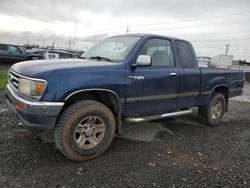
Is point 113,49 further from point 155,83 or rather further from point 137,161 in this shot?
point 137,161

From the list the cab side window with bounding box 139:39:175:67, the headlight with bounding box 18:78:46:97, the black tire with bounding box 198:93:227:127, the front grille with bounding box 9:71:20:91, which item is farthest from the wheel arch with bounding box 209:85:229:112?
the front grille with bounding box 9:71:20:91

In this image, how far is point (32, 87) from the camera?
3.68m

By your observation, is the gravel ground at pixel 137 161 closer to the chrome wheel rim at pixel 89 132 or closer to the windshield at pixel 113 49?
the chrome wheel rim at pixel 89 132

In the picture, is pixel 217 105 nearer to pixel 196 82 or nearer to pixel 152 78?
pixel 196 82

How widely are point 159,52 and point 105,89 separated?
5.24 ft

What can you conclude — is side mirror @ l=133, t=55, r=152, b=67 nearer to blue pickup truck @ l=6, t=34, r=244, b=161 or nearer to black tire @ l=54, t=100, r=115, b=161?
blue pickup truck @ l=6, t=34, r=244, b=161

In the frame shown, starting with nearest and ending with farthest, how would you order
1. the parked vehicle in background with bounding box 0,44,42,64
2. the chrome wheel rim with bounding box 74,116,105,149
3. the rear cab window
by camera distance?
1. the chrome wheel rim with bounding box 74,116,105,149
2. the rear cab window
3. the parked vehicle in background with bounding box 0,44,42,64

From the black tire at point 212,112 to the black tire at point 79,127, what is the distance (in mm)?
3024

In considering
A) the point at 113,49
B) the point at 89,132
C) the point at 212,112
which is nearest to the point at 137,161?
the point at 89,132

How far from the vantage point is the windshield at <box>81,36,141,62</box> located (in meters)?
4.73

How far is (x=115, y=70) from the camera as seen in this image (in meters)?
4.27

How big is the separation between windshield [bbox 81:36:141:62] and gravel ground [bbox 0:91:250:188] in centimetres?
153

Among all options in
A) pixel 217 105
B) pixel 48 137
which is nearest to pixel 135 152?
pixel 48 137

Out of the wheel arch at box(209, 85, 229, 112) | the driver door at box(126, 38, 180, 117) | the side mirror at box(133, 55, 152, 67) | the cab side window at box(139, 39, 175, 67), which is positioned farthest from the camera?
the wheel arch at box(209, 85, 229, 112)
